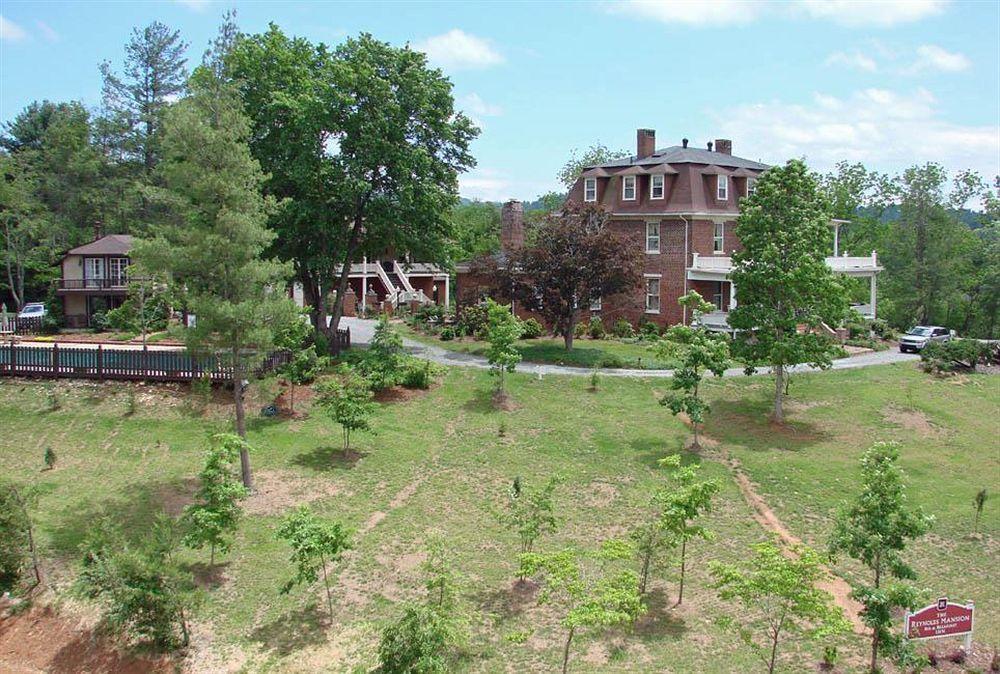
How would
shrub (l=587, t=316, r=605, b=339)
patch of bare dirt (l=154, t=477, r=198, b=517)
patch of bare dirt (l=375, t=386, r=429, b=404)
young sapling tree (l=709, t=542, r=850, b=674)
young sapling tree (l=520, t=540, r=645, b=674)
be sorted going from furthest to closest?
shrub (l=587, t=316, r=605, b=339) → patch of bare dirt (l=375, t=386, r=429, b=404) → patch of bare dirt (l=154, t=477, r=198, b=517) → young sapling tree (l=709, t=542, r=850, b=674) → young sapling tree (l=520, t=540, r=645, b=674)

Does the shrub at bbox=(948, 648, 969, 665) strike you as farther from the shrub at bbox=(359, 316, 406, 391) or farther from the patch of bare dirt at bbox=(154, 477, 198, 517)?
the shrub at bbox=(359, 316, 406, 391)

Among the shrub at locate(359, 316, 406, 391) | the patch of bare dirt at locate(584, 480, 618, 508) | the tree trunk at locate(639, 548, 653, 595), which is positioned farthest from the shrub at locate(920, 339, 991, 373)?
the tree trunk at locate(639, 548, 653, 595)

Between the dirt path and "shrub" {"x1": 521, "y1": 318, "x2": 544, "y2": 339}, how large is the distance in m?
15.8

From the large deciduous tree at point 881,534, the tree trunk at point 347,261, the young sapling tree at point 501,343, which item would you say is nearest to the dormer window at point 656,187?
the young sapling tree at point 501,343

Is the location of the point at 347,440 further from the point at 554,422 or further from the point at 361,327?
the point at 361,327

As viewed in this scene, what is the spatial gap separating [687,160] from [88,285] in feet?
109

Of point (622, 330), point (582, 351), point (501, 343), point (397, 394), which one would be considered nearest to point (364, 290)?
point (622, 330)

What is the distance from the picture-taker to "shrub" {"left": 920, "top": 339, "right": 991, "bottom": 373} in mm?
31969

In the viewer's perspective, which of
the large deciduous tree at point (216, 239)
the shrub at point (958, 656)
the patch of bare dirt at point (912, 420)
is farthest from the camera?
the patch of bare dirt at point (912, 420)

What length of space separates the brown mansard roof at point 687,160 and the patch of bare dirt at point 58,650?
33.9 meters

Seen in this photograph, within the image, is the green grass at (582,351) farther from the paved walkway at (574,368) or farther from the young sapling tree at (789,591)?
the young sapling tree at (789,591)

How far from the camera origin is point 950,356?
32188mm

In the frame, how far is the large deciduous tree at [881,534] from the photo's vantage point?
40.8 feet

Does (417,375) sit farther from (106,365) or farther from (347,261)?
(106,365)
